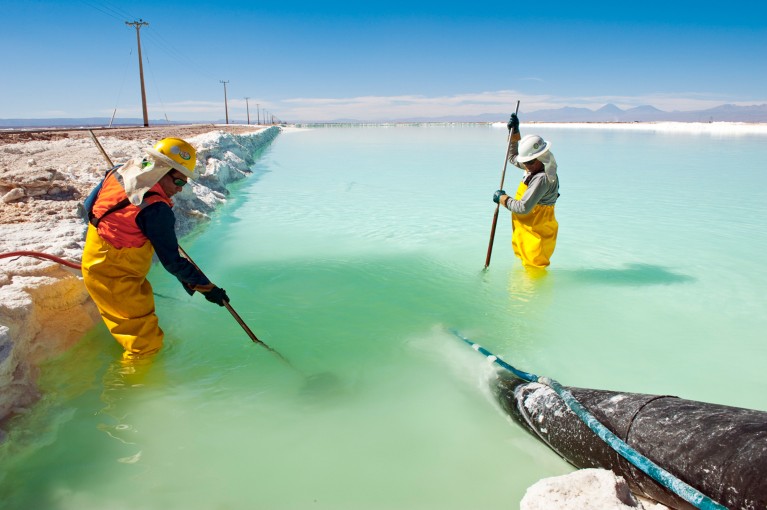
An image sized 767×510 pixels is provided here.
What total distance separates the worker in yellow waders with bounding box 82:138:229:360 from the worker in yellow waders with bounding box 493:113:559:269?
3.07m

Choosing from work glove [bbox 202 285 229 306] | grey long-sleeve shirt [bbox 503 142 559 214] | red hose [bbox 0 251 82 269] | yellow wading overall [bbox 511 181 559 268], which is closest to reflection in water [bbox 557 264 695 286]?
yellow wading overall [bbox 511 181 559 268]

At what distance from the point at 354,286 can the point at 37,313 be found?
9.44ft

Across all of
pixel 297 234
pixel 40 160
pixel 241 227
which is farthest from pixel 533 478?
pixel 40 160

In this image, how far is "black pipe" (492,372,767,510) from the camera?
1.64m

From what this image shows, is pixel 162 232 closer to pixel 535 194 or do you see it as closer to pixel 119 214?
pixel 119 214

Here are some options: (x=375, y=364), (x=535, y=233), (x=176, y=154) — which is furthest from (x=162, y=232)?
(x=535, y=233)

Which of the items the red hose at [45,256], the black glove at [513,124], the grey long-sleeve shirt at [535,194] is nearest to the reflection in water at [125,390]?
the red hose at [45,256]

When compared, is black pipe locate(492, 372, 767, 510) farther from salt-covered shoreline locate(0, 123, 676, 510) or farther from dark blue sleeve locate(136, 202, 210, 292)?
dark blue sleeve locate(136, 202, 210, 292)

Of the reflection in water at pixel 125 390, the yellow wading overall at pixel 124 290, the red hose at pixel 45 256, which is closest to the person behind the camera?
the reflection in water at pixel 125 390

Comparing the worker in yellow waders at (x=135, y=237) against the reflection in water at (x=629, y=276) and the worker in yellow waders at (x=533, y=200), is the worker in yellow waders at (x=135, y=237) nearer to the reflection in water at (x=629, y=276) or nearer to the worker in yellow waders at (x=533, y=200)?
the worker in yellow waders at (x=533, y=200)

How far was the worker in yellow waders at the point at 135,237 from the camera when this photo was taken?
2545mm

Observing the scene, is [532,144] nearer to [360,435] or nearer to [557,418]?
[557,418]

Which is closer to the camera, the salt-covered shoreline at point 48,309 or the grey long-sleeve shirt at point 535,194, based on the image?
the salt-covered shoreline at point 48,309

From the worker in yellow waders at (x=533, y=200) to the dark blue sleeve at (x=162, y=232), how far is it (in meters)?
3.24
